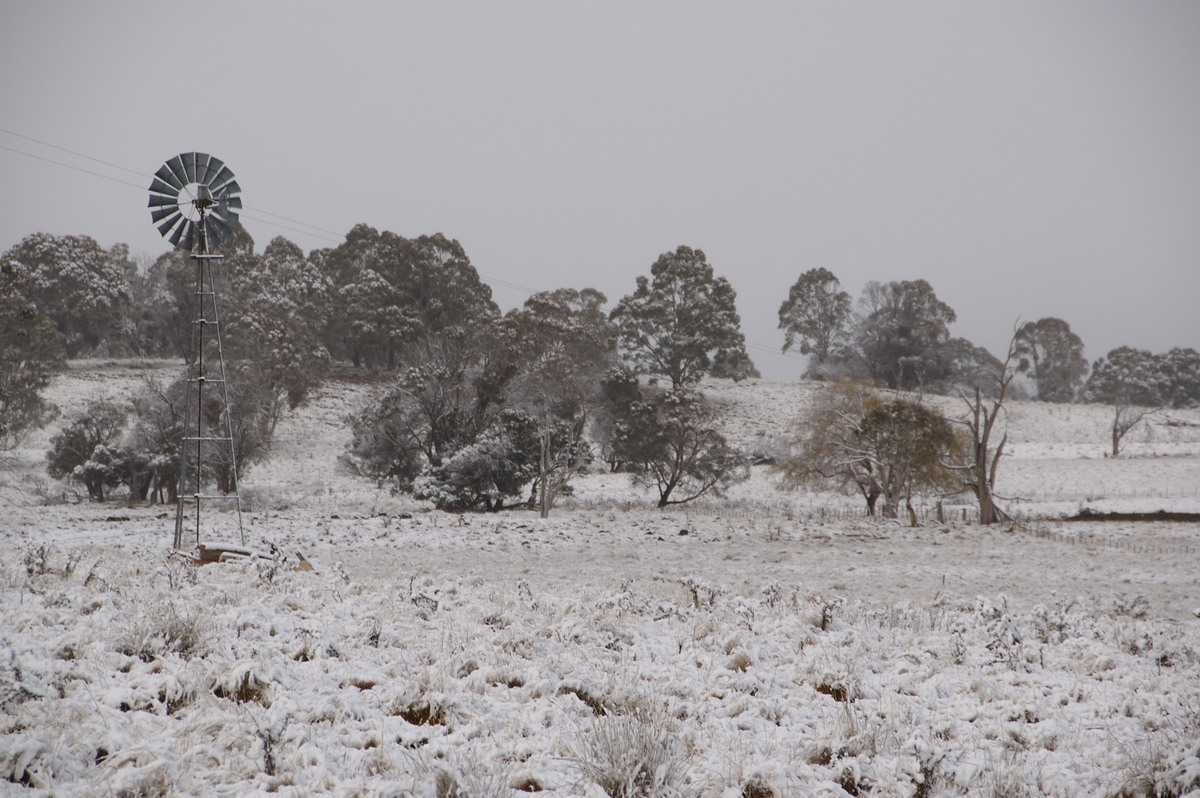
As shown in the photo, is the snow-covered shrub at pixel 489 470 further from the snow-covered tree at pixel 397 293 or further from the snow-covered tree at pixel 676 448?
the snow-covered tree at pixel 397 293

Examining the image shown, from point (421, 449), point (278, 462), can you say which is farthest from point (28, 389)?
point (421, 449)

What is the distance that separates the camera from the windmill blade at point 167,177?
12.4 meters

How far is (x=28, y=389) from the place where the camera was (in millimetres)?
24766

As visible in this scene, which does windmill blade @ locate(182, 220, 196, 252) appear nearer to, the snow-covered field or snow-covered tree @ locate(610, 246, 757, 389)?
the snow-covered field

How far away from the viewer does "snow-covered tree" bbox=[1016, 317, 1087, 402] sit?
206 ft

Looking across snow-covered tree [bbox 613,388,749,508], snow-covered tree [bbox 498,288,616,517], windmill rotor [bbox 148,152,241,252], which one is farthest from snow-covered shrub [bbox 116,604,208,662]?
snow-covered tree [bbox 613,388,749,508]

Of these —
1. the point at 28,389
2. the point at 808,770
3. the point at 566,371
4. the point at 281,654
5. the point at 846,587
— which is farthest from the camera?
the point at 566,371

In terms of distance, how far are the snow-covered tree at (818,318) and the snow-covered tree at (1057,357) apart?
65.4ft

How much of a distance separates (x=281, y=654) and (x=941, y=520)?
902 inches

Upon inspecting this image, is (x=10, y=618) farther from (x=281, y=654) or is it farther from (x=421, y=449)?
(x=421, y=449)

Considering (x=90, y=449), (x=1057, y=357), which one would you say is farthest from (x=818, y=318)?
(x=90, y=449)

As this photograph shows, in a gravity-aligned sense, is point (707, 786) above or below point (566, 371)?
below

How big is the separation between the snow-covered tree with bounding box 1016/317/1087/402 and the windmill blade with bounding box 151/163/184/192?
226ft

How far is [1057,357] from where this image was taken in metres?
63.6
